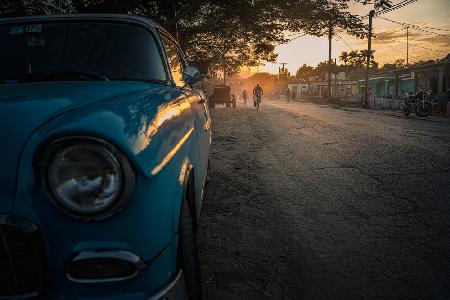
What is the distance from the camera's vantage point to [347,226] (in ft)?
10.9

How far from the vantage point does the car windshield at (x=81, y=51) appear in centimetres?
244

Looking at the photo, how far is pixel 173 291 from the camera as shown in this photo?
1384 mm

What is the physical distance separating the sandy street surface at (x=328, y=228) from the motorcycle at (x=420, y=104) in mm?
11095

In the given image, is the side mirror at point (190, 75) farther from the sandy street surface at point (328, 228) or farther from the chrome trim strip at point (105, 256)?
the chrome trim strip at point (105, 256)

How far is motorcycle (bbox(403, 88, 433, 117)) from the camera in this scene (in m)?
16.3

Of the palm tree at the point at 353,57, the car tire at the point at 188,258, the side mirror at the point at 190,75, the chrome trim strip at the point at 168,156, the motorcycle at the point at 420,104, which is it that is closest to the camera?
the chrome trim strip at the point at 168,156

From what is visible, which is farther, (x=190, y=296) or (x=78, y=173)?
(x=190, y=296)

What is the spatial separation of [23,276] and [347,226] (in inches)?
108

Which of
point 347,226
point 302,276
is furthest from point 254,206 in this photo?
point 302,276

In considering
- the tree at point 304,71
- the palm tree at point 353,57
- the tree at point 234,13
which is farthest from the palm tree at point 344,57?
the tree at point 234,13

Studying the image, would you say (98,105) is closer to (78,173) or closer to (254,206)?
(78,173)

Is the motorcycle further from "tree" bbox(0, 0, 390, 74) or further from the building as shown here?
the building

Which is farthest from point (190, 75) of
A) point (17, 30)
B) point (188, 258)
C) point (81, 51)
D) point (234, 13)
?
point (234, 13)

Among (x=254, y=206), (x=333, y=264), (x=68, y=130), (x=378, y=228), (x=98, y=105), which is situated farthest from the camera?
(x=254, y=206)
